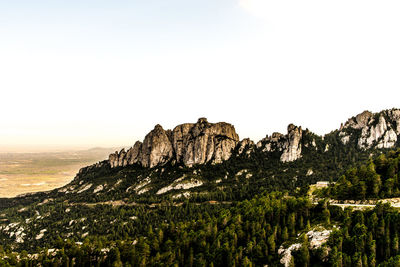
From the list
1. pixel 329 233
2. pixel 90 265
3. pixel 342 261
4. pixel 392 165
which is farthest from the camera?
pixel 392 165

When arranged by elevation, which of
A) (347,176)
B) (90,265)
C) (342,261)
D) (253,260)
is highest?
(347,176)

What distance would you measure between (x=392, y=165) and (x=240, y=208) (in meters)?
79.5

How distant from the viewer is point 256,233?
321ft

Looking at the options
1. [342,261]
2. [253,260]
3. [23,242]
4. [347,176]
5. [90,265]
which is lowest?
[23,242]

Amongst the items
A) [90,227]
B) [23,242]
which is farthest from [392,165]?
[23,242]

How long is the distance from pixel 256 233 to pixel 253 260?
13.4m

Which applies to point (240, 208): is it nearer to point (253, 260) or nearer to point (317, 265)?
point (253, 260)

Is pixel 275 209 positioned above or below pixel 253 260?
above

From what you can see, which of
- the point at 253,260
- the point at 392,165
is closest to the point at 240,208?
the point at 253,260

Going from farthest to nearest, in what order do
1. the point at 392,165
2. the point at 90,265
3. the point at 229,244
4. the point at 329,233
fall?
the point at 392,165, the point at 90,265, the point at 229,244, the point at 329,233

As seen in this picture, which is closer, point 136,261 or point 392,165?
point 136,261

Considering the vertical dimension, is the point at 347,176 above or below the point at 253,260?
above

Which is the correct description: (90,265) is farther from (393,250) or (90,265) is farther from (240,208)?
(393,250)

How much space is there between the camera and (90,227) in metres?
188
